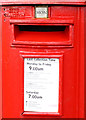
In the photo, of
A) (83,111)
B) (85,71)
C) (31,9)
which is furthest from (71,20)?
(83,111)

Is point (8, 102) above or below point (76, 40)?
below

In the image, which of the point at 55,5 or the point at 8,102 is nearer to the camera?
the point at 55,5

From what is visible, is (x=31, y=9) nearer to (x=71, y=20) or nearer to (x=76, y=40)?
(x=71, y=20)

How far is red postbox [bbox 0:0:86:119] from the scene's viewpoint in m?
1.96

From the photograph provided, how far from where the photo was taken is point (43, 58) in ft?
6.52

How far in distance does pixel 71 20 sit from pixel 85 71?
0.51m

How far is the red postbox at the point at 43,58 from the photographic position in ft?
6.42

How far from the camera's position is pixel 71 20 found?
194cm

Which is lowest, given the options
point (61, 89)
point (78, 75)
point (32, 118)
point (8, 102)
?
point (32, 118)

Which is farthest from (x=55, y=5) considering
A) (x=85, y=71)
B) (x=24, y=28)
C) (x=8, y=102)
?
(x=8, y=102)

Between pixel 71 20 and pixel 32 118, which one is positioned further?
pixel 32 118

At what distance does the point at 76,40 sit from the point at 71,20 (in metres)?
0.20

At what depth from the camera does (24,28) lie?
204cm

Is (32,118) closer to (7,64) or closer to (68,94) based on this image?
(68,94)
